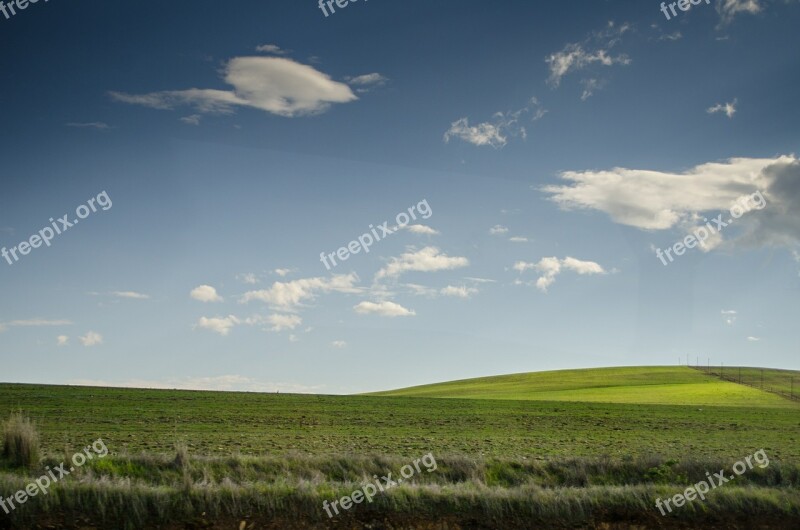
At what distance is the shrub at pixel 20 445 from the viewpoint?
16.7m

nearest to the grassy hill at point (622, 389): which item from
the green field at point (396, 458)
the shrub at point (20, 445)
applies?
the green field at point (396, 458)

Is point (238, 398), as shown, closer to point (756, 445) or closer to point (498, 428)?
point (498, 428)

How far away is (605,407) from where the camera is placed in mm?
52188

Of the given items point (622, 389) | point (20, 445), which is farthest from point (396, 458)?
point (622, 389)

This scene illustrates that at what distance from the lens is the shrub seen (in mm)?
16672

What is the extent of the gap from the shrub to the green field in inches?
22.4

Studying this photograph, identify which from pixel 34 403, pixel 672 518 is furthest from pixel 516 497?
pixel 34 403

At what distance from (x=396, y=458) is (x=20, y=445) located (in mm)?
9365

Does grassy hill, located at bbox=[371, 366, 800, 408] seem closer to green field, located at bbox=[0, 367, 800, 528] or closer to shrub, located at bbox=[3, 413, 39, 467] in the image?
green field, located at bbox=[0, 367, 800, 528]

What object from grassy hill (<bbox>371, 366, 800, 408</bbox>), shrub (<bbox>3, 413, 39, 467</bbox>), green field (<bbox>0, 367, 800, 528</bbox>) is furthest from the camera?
grassy hill (<bbox>371, 366, 800, 408</bbox>)

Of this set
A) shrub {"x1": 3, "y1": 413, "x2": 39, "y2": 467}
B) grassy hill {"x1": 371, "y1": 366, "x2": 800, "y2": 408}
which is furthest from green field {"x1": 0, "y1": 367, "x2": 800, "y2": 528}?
grassy hill {"x1": 371, "y1": 366, "x2": 800, "y2": 408}

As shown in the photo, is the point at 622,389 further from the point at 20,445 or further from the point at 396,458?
the point at 20,445

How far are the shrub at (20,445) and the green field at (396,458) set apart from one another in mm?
568

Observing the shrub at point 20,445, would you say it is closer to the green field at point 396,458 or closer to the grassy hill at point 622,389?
the green field at point 396,458
